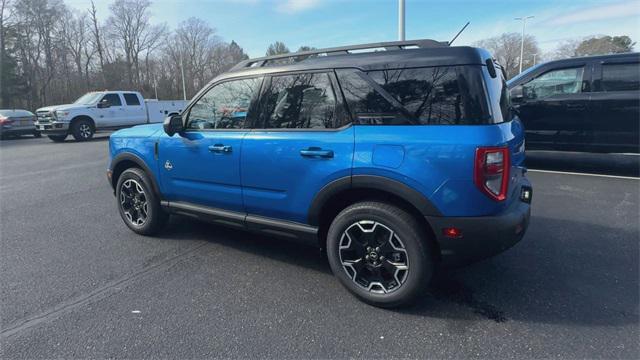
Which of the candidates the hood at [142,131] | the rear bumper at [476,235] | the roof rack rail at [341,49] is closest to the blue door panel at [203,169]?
the hood at [142,131]

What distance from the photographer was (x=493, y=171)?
2.40 metres

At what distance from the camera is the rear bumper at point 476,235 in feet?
8.06

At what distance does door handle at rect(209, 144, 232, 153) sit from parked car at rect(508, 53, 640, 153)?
5.35m

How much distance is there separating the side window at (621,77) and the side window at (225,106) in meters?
6.08

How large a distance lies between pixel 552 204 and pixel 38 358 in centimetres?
558

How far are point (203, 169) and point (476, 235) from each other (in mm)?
2431

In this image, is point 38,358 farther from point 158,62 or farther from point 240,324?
point 158,62

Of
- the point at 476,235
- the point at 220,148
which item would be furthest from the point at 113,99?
the point at 476,235

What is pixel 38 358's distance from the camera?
2.30m

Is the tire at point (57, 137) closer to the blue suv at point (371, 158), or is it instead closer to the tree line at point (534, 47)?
the blue suv at point (371, 158)

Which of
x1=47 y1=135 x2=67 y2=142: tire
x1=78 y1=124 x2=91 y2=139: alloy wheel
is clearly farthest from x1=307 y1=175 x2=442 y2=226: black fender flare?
x1=47 y1=135 x2=67 y2=142: tire

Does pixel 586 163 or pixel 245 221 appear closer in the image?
pixel 245 221

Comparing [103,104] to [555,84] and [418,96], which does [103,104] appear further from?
[418,96]

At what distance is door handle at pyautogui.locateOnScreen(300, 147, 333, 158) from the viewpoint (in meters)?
2.81
